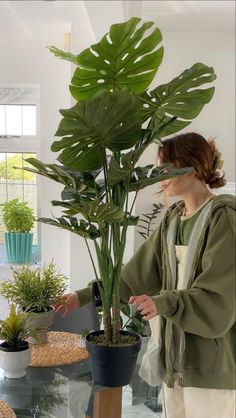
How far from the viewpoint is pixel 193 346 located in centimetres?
136

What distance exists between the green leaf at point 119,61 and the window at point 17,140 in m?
0.62

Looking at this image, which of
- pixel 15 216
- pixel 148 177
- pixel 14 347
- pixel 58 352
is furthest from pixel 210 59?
pixel 14 347

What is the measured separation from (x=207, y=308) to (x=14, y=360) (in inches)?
21.2

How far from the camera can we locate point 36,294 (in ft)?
4.81

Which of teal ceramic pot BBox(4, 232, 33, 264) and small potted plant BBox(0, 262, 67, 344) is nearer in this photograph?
small potted plant BBox(0, 262, 67, 344)

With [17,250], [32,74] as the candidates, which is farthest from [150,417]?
[32,74]

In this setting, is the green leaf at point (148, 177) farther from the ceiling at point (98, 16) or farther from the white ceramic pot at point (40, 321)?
the ceiling at point (98, 16)

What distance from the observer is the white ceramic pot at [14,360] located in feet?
4.15

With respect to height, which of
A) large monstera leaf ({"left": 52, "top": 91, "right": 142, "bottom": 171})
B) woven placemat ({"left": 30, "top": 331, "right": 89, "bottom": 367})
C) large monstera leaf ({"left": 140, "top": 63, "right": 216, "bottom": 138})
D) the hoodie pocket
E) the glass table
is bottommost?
the glass table

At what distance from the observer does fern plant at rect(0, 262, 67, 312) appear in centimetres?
145

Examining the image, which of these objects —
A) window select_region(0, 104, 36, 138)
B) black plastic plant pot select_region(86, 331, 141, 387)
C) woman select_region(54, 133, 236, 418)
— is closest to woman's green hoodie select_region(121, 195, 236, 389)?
woman select_region(54, 133, 236, 418)

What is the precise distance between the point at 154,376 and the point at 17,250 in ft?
2.32

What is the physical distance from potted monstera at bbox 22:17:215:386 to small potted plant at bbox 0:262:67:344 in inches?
11.6

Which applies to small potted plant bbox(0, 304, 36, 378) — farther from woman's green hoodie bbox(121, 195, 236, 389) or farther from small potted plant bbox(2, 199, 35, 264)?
small potted plant bbox(2, 199, 35, 264)
